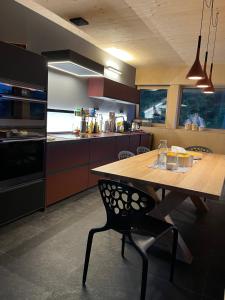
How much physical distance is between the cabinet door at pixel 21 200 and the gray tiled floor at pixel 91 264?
111 mm

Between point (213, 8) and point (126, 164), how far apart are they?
1.99 meters

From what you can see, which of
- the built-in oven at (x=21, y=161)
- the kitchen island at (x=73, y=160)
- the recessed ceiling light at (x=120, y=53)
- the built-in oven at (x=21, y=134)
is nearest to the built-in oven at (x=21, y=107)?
the built-in oven at (x=21, y=134)

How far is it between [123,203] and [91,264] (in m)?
0.81

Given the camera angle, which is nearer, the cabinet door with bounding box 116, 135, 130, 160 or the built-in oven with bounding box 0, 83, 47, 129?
the built-in oven with bounding box 0, 83, 47, 129

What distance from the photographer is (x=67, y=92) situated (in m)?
4.12

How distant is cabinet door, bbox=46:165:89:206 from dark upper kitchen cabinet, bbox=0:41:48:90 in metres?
1.19

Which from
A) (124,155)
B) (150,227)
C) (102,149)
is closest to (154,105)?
(102,149)

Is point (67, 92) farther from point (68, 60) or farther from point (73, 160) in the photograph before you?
point (73, 160)

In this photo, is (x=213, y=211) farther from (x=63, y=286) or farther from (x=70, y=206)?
(x=63, y=286)

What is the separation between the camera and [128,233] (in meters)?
1.62

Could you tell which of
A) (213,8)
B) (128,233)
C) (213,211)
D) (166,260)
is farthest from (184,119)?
(128,233)

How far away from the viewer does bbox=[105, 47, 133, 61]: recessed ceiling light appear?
15.4 feet

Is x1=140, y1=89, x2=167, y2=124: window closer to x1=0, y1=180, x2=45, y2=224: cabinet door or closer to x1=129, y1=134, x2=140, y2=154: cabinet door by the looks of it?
x1=129, y1=134, x2=140, y2=154: cabinet door

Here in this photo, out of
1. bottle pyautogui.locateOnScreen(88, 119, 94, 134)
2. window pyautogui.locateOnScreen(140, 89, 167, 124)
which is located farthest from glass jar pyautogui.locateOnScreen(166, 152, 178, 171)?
window pyautogui.locateOnScreen(140, 89, 167, 124)
